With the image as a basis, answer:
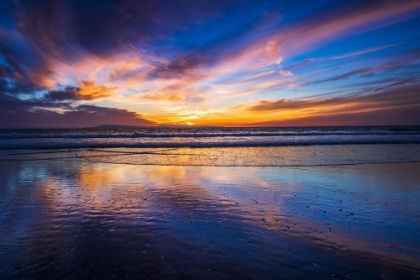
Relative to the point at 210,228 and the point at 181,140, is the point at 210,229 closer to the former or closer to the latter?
the point at 210,228

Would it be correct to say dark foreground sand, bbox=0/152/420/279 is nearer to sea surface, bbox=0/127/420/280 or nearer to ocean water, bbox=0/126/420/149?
sea surface, bbox=0/127/420/280

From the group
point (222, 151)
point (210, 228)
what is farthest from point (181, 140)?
point (210, 228)

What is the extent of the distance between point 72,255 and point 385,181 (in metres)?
11.4

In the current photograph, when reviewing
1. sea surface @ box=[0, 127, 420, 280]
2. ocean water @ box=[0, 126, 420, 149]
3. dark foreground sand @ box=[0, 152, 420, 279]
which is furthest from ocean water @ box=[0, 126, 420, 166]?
dark foreground sand @ box=[0, 152, 420, 279]

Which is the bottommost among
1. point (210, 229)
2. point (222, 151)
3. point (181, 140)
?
point (222, 151)

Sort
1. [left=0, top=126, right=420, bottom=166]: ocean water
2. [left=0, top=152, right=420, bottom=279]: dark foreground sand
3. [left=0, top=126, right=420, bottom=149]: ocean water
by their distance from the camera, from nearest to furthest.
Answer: [left=0, top=152, right=420, bottom=279]: dark foreground sand → [left=0, top=126, right=420, bottom=166]: ocean water → [left=0, top=126, right=420, bottom=149]: ocean water

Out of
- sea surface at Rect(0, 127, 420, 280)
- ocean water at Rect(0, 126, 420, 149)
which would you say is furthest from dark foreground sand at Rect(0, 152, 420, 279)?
ocean water at Rect(0, 126, 420, 149)

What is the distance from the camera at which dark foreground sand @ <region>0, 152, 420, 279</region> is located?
3744 mm

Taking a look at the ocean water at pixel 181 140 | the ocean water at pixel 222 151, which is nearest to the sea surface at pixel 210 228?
the ocean water at pixel 222 151

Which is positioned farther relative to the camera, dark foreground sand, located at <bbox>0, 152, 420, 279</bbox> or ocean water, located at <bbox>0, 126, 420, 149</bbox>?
ocean water, located at <bbox>0, 126, 420, 149</bbox>

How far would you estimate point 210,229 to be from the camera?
17.2 ft

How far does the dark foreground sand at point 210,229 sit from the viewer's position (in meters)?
3.74

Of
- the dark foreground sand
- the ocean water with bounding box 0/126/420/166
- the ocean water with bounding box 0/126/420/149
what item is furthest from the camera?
the ocean water with bounding box 0/126/420/149

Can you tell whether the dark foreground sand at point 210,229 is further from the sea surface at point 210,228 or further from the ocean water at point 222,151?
the ocean water at point 222,151
